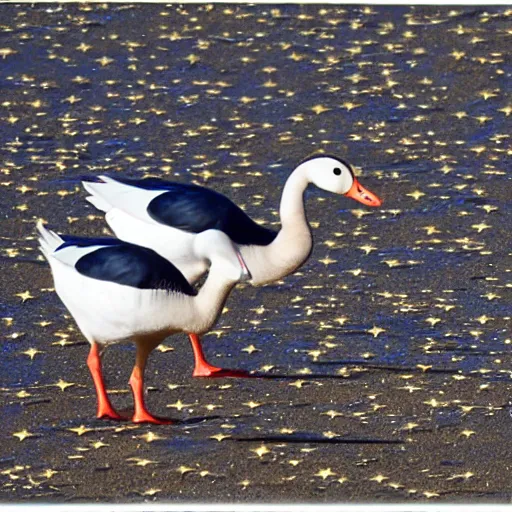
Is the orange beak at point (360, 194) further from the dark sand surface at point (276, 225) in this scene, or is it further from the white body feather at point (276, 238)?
the dark sand surface at point (276, 225)

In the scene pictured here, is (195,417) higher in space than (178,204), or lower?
lower

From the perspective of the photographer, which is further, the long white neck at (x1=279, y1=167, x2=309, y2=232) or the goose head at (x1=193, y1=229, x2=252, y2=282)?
the long white neck at (x1=279, y1=167, x2=309, y2=232)

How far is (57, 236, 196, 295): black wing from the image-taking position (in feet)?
32.4

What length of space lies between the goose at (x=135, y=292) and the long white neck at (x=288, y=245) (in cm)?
42

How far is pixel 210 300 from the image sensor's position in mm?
9922

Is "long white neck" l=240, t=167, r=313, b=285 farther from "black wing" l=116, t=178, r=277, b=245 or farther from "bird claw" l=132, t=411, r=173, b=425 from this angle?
"bird claw" l=132, t=411, r=173, b=425

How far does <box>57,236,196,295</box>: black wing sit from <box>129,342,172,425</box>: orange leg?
16.2 inches

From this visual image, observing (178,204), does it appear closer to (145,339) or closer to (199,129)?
(145,339)

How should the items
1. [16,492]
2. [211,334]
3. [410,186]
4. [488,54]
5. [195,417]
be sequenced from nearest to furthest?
[16,492], [195,417], [211,334], [410,186], [488,54]

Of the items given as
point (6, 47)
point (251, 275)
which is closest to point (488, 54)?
point (6, 47)

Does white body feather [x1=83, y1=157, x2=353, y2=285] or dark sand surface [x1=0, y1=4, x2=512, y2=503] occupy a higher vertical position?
white body feather [x1=83, y1=157, x2=353, y2=285]

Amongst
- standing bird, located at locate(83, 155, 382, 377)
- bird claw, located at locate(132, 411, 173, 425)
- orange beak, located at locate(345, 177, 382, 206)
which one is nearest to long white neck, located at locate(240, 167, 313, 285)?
standing bird, located at locate(83, 155, 382, 377)

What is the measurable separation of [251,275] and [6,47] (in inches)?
196

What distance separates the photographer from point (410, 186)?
41.8ft
